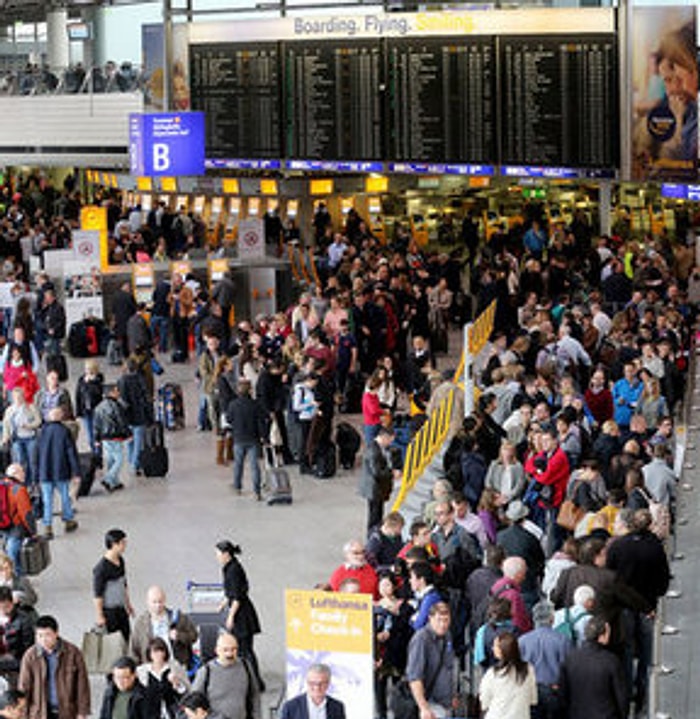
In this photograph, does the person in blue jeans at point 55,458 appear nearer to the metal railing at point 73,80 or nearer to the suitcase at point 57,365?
the suitcase at point 57,365

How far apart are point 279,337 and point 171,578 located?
716cm

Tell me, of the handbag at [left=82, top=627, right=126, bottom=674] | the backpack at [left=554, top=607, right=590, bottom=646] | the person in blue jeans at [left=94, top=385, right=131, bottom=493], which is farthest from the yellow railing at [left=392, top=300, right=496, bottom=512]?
the backpack at [left=554, top=607, right=590, bottom=646]

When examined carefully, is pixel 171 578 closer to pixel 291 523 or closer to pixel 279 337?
pixel 291 523

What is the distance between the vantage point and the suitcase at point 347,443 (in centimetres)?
2123

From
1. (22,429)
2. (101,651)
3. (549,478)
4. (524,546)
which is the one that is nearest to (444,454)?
(549,478)

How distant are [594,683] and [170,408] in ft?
41.5

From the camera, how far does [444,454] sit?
18.9 m

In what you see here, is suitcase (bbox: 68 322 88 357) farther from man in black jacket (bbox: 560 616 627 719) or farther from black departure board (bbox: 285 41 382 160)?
man in black jacket (bbox: 560 616 627 719)

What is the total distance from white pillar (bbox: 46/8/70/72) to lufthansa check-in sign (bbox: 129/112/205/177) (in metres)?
11.7

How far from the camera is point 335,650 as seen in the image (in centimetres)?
1159

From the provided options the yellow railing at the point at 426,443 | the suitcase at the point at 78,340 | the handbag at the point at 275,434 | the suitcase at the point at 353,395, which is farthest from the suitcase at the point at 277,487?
the suitcase at the point at 78,340

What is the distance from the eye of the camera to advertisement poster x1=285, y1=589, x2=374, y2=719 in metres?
11.5

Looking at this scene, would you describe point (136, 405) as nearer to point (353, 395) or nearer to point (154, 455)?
point (154, 455)

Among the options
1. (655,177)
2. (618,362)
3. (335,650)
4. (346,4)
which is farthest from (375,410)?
(346,4)
